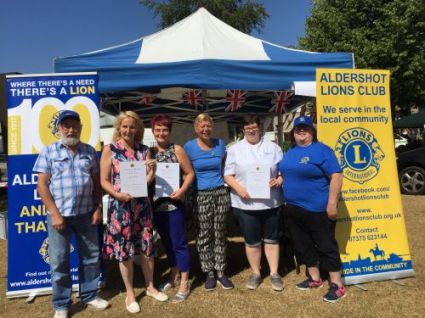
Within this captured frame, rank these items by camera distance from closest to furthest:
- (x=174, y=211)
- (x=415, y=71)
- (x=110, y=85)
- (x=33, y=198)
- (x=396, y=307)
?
1. (x=396, y=307)
2. (x=174, y=211)
3. (x=33, y=198)
4. (x=110, y=85)
5. (x=415, y=71)

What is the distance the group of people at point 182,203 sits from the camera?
3199mm

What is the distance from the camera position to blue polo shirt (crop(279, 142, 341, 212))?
11.1 ft

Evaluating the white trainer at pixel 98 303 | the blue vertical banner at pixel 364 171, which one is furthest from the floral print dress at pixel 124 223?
the blue vertical banner at pixel 364 171

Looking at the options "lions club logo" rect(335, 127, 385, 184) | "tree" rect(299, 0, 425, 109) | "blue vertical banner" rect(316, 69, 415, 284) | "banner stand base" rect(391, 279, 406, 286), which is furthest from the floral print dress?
"tree" rect(299, 0, 425, 109)

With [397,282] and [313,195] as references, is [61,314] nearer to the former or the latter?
[313,195]

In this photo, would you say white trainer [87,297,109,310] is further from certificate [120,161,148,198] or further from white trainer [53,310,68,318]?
certificate [120,161,148,198]

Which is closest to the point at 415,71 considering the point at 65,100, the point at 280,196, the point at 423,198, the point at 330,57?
the point at 423,198

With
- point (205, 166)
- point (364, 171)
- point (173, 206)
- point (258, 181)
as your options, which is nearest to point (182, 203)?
point (173, 206)

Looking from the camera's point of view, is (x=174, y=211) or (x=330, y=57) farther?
(x=330, y=57)

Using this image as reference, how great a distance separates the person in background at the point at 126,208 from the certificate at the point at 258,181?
0.88m

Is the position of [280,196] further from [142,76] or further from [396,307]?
[142,76]

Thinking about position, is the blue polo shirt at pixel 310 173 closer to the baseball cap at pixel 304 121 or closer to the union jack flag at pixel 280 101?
the baseball cap at pixel 304 121

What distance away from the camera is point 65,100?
3.84 metres

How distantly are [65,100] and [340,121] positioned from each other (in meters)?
2.71
